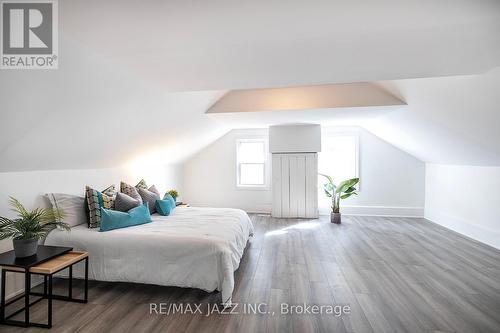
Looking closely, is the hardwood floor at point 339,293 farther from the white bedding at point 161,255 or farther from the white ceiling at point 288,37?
the white ceiling at point 288,37

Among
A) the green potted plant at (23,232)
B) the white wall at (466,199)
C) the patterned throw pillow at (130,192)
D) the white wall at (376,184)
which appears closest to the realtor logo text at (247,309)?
the green potted plant at (23,232)

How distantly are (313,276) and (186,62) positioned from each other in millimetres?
2734

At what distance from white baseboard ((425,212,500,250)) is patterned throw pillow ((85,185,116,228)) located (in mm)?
5790

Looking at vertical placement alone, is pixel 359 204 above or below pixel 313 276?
above

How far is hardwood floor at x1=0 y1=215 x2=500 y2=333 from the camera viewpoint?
1.95 meters

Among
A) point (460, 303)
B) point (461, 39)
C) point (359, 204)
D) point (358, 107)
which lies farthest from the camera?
point (359, 204)

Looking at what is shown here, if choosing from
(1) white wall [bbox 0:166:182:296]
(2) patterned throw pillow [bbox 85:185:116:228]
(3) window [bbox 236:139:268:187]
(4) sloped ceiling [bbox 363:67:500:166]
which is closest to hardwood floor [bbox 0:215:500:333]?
(2) patterned throw pillow [bbox 85:185:116:228]

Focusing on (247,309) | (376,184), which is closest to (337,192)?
(376,184)

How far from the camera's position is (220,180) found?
6.43 m

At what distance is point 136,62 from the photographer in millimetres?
2117

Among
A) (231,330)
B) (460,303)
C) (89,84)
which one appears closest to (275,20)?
(89,84)

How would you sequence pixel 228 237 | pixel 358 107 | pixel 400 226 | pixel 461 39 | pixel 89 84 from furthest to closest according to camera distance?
pixel 400 226, pixel 358 107, pixel 228 237, pixel 89 84, pixel 461 39

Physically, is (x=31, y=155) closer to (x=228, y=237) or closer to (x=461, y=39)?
(x=228, y=237)

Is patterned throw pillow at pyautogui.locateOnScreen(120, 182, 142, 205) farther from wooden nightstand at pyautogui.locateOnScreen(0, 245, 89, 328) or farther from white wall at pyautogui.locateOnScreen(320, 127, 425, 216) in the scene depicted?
white wall at pyautogui.locateOnScreen(320, 127, 425, 216)
